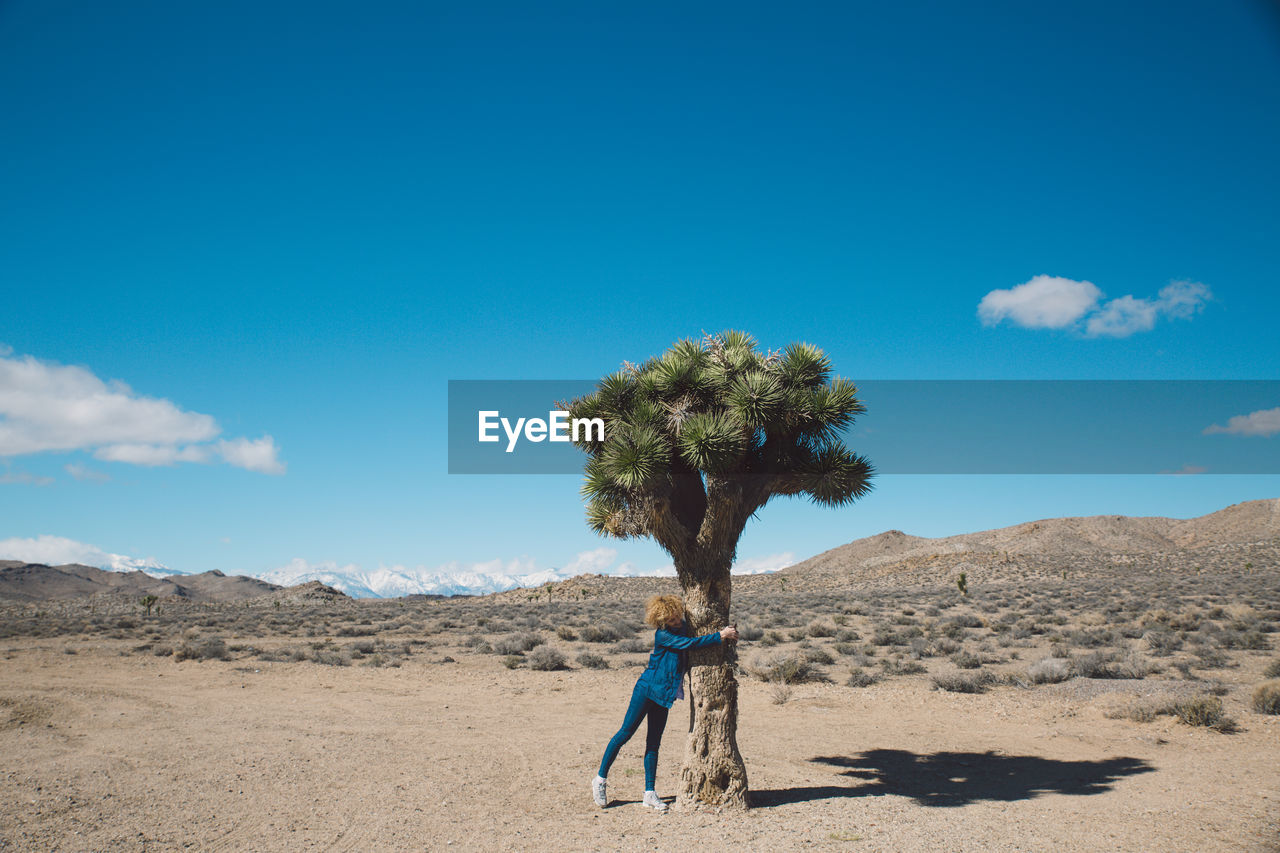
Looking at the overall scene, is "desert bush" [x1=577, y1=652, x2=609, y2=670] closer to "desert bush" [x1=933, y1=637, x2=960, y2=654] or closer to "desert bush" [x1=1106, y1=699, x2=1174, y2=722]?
"desert bush" [x1=933, y1=637, x2=960, y2=654]

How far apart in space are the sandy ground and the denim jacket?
3.71ft

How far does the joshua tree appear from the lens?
7.07 meters

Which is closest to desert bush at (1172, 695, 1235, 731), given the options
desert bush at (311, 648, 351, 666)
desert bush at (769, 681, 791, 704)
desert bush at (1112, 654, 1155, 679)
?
desert bush at (1112, 654, 1155, 679)

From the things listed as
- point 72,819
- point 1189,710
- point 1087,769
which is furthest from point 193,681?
point 1189,710

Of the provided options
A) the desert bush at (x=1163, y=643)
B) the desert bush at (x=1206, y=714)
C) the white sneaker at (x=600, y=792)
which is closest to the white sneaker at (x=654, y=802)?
the white sneaker at (x=600, y=792)

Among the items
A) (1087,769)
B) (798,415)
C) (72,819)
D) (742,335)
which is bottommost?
(1087,769)

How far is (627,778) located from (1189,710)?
8.58 m

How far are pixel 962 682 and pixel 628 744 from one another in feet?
25.5

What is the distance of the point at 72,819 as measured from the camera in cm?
637

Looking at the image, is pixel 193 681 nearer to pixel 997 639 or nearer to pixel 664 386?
pixel 664 386

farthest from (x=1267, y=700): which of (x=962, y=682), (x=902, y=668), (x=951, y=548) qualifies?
(x=951, y=548)

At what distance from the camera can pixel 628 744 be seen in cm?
1016

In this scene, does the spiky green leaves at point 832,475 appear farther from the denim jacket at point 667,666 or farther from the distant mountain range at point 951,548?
the distant mountain range at point 951,548

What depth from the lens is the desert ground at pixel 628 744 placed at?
21.4ft
